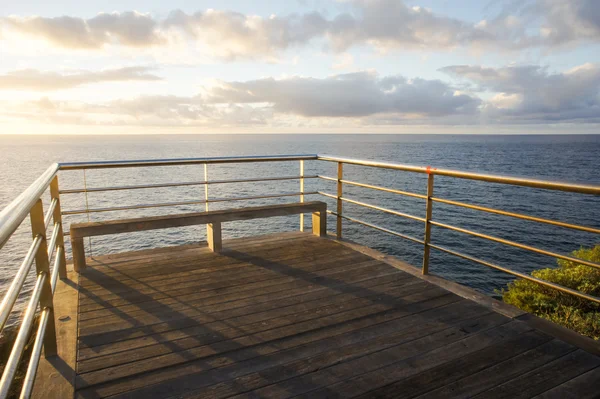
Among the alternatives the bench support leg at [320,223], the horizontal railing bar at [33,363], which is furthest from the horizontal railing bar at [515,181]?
the horizontal railing bar at [33,363]

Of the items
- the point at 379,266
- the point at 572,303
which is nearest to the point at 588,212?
the point at 572,303

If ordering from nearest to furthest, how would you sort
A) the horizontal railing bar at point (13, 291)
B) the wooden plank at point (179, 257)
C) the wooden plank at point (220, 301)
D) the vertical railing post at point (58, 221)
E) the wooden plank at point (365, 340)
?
the horizontal railing bar at point (13, 291), the wooden plank at point (365, 340), the wooden plank at point (220, 301), the vertical railing post at point (58, 221), the wooden plank at point (179, 257)

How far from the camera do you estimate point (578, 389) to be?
5.86ft

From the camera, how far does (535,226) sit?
21172mm

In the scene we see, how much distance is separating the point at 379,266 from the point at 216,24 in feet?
39.6

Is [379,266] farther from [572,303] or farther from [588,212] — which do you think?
[588,212]

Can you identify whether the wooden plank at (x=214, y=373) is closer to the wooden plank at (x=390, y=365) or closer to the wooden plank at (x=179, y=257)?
the wooden plank at (x=390, y=365)

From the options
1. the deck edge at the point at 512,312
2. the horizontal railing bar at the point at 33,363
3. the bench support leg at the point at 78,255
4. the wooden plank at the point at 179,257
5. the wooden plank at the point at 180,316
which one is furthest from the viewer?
the wooden plank at the point at 179,257

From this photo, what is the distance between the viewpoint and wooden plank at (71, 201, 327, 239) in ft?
11.1

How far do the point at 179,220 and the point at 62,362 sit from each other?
73.7 inches

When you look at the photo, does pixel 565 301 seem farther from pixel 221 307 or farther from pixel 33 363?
pixel 33 363

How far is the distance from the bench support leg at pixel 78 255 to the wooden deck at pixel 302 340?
114mm

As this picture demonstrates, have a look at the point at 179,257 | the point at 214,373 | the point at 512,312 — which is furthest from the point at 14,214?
the point at 512,312

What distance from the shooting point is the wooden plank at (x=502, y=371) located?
1763 mm
